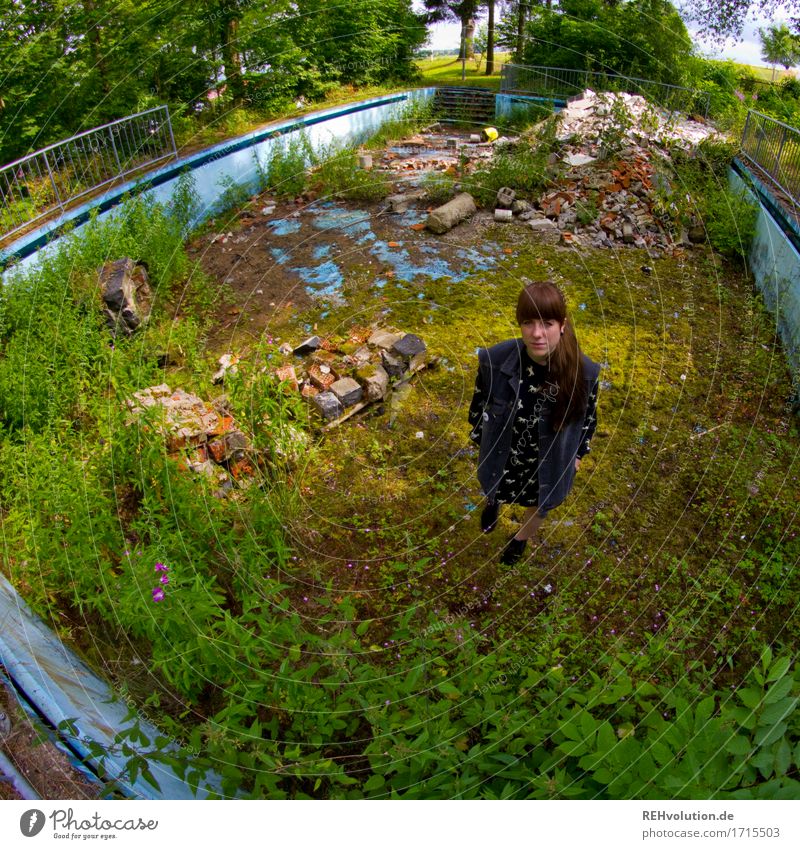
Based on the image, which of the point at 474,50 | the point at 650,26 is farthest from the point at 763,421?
the point at 474,50

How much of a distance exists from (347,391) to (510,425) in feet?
7.68

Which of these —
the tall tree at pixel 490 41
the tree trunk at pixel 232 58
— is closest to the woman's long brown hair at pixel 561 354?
the tree trunk at pixel 232 58

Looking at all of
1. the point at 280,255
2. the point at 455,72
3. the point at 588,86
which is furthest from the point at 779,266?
the point at 455,72

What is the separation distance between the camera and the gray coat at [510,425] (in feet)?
9.89

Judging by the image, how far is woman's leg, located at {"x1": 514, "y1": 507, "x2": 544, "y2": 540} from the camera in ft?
11.7

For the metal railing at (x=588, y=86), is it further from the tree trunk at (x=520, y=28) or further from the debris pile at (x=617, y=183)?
the debris pile at (x=617, y=183)

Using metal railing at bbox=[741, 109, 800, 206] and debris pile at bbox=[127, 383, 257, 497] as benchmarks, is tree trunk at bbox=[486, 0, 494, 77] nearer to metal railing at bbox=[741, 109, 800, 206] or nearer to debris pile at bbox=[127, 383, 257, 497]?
metal railing at bbox=[741, 109, 800, 206]

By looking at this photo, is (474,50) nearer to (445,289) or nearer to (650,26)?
(650,26)

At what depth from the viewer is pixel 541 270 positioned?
7.23m

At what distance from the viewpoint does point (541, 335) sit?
2785 mm

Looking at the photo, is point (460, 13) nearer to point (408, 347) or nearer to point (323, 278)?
point (323, 278)

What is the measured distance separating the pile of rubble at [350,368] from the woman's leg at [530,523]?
2.08 metres

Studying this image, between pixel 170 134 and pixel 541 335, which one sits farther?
pixel 170 134

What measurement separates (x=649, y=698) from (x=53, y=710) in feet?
8.97
